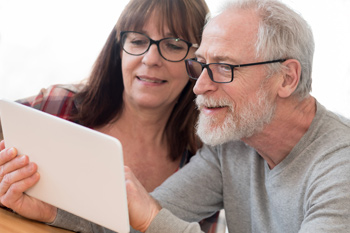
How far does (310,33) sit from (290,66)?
0.14 metres

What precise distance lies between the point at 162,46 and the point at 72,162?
85 centimetres

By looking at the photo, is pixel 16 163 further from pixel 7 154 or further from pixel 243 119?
pixel 243 119

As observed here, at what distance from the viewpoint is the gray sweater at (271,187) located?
1281 millimetres

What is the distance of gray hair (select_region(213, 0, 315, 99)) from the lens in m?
1.50

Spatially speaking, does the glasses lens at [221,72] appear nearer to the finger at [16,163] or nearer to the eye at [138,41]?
the eye at [138,41]

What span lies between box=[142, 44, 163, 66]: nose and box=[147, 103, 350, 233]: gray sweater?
423mm

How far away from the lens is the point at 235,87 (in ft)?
5.02

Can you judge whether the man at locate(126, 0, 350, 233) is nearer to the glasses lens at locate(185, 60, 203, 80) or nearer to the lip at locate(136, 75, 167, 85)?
the glasses lens at locate(185, 60, 203, 80)

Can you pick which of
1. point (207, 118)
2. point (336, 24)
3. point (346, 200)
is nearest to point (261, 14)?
point (207, 118)

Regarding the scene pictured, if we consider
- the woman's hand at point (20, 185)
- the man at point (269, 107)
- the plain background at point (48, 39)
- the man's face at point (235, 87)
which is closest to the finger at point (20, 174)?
the woman's hand at point (20, 185)

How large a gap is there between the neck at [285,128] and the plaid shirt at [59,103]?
51cm

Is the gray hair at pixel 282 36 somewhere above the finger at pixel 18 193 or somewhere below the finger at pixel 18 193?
above

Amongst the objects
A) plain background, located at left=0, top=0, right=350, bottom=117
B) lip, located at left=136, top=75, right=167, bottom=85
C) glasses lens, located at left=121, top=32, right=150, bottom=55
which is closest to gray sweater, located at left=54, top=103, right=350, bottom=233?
lip, located at left=136, top=75, right=167, bottom=85

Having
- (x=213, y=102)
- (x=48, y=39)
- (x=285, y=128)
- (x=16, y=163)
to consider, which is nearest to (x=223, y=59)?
(x=213, y=102)
